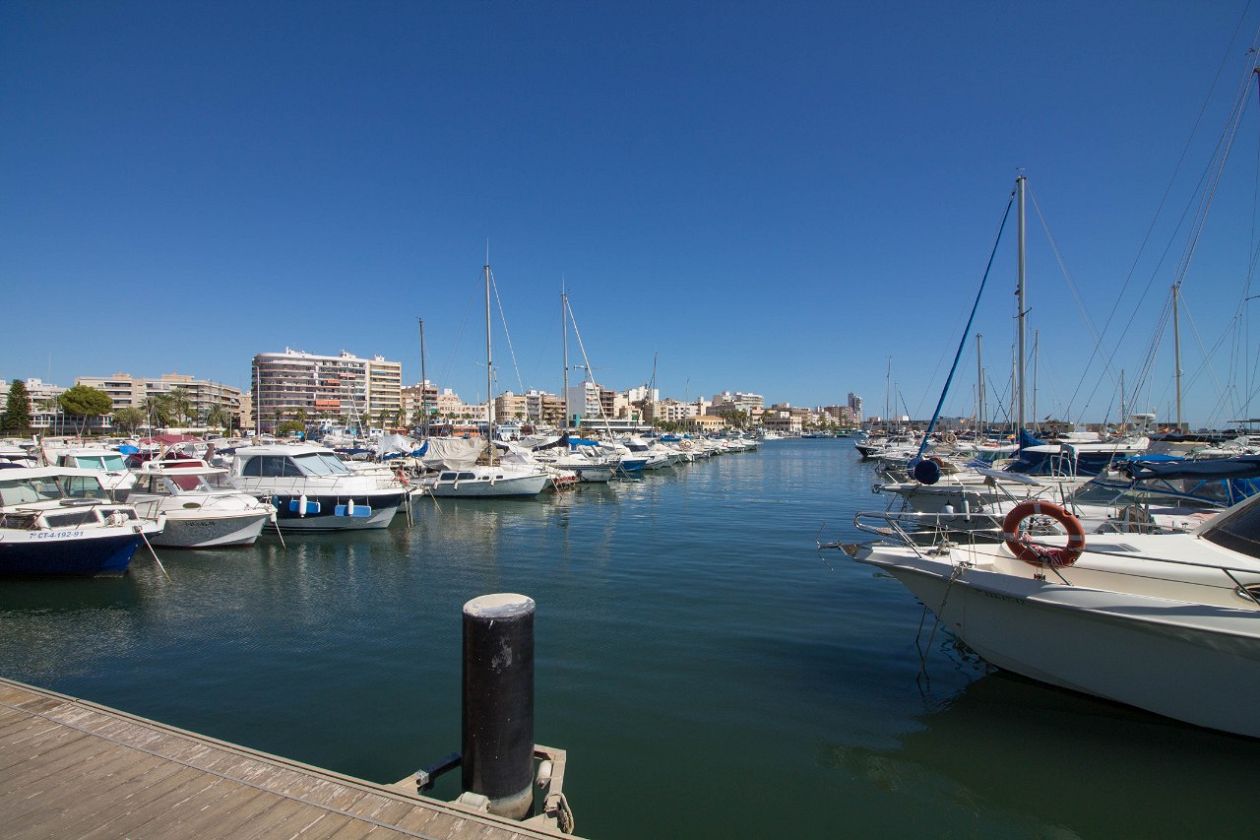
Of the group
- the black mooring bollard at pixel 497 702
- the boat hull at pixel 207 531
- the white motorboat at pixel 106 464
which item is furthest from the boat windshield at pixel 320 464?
the black mooring bollard at pixel 497 702

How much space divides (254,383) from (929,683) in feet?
550

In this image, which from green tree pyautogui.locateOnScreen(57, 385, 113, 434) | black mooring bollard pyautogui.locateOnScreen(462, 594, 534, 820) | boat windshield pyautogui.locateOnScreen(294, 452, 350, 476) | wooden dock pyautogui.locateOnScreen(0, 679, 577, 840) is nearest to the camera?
wooden dock pyautogui.locateOnScreen(0, 679, 577, 840)

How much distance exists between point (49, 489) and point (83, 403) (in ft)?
341

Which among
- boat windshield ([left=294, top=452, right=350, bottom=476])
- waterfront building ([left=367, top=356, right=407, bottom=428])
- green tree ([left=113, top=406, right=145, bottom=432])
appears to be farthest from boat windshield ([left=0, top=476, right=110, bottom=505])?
waterfront building ([left=367, top=356, right=407, bottom=428])

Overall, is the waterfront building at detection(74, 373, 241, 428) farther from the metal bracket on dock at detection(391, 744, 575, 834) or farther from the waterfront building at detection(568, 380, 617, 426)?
the metal bracket on dock at detection(391, 744, 575, 834)

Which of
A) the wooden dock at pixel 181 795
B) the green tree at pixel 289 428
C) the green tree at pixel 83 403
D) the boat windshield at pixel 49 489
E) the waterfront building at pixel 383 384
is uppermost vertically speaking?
the waterfront building at pixel 383 384

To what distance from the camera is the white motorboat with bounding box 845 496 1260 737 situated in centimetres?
645

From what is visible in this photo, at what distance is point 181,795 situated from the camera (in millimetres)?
4535

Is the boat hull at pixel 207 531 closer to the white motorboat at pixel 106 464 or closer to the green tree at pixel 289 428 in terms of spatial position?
the white motorboat at pixel 106 464

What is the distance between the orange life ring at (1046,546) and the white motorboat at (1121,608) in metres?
0.02

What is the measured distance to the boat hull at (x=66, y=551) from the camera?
43.7 ft

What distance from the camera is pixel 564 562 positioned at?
55.8 ft

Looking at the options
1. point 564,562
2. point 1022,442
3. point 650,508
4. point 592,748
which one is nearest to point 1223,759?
point 592,748

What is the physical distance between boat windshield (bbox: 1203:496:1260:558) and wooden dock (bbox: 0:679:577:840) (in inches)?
351
